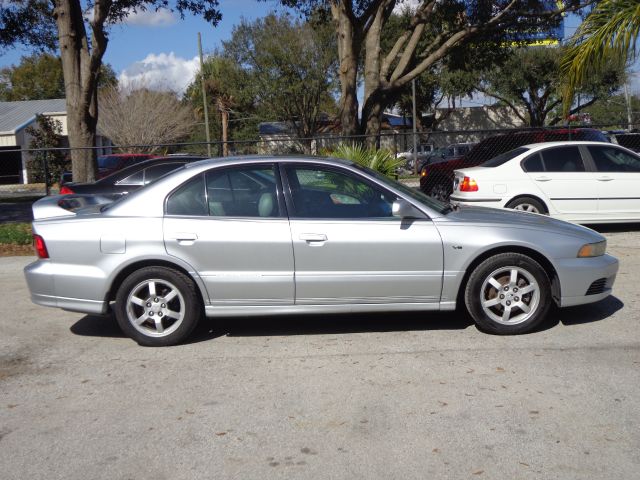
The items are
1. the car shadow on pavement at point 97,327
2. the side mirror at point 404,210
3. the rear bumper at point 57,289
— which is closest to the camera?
the side mirror at point 404,210

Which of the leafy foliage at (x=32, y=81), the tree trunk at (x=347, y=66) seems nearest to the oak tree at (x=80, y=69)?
the tree trunk at (x=347, y=66)

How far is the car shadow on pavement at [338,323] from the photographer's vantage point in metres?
6.56

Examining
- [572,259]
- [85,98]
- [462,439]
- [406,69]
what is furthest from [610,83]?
[462,439]

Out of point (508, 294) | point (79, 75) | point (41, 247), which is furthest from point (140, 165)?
point (508, 294)

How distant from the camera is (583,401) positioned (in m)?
4.73

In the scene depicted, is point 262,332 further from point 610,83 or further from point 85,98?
point 610,83

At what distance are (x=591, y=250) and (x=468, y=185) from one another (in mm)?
5289

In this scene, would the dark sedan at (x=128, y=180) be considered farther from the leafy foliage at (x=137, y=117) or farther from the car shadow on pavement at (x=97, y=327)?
the leafy foliage at (x=137, y=117)

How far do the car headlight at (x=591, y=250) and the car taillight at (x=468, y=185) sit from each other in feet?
16.7

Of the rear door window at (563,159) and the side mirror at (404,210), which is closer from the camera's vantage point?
the side mirror at (404,210)

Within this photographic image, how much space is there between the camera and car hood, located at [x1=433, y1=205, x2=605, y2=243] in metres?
6.15

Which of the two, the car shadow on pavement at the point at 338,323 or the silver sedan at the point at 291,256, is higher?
the silver sedan at the point at 291,256

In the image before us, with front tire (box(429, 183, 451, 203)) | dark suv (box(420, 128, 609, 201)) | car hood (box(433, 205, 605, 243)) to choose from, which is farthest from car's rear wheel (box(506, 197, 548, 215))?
car hood (box(433, 205, 605, 243))

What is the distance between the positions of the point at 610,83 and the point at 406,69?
78.6ft
